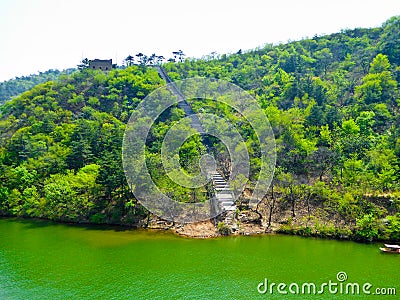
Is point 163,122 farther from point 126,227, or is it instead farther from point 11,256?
point 11,256

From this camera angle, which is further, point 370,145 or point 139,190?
point 370,145

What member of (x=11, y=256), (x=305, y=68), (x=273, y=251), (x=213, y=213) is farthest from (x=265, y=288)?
(x=305, y=68)

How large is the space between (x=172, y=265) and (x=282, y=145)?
35.3ft

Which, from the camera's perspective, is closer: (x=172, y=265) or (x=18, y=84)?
(x=172, y=265)

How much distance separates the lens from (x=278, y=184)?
1948 cm

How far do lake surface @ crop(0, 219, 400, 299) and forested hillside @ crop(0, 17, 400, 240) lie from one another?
189cm

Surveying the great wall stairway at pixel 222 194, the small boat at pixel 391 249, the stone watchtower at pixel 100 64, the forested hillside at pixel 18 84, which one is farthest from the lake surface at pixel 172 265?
the forested hillside at pixel 18 84

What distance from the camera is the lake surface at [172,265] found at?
490 inches

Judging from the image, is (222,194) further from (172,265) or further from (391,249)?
(391,249)

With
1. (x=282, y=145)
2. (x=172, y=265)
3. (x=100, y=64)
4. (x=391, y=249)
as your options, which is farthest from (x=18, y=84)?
(x=391, y=249)

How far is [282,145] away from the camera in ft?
73.0

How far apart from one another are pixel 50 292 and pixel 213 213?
8.72 meters

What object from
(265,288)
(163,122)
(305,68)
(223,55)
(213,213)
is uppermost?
(223,55)

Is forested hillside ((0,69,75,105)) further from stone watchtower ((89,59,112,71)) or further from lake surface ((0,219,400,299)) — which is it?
lake surface ((0,219,400,299))
